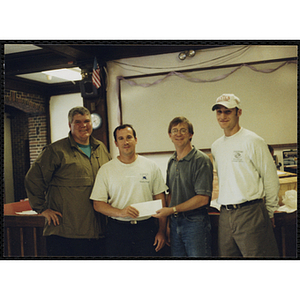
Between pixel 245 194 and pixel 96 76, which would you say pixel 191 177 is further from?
pixel 96 76

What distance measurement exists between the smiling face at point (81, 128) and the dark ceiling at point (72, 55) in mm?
307

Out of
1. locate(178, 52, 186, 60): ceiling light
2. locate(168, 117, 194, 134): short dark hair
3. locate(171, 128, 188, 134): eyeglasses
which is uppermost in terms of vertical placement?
locate(178, 52, 186, 60): ceiling light

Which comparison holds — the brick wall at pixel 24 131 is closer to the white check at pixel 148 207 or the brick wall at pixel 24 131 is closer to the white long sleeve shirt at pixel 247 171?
the white check at pixel 148 207

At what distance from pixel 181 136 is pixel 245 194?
73 cm

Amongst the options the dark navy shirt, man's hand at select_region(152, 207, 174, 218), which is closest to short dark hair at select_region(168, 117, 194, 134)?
the dark navy shirt

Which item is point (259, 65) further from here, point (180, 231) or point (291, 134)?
point (180, 231)

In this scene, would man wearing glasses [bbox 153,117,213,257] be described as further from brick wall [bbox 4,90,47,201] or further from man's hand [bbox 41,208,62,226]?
brick wall [bbox 4,90,47,201]

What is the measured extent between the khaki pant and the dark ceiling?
1485 mm

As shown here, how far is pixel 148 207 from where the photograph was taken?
2.48 metres

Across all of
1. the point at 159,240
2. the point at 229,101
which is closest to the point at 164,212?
the point at 159,240

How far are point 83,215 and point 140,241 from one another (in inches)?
21.8

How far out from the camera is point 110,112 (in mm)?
2729

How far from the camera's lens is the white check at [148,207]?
2471mm

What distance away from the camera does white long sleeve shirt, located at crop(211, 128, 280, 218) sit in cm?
239
